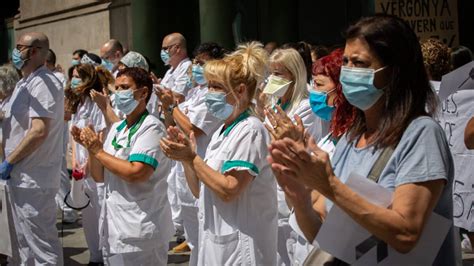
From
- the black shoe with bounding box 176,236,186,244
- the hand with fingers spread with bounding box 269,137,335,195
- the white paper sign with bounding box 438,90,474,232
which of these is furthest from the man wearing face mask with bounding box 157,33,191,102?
the hand with fingers spread with bounding box 269,137,335,195

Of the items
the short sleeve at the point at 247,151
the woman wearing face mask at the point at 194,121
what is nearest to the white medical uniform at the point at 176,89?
the woman wearing face mask at the point at 194,121

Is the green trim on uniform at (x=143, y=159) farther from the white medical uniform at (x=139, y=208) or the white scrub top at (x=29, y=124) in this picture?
the white scrub top at (x=29, y=124)

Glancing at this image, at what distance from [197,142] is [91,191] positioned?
163cm

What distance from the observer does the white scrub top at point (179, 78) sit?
9109 mm

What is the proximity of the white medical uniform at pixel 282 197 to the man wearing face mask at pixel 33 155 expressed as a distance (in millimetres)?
2328

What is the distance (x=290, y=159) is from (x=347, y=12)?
1105cm

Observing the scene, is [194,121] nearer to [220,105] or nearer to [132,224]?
[132,224]

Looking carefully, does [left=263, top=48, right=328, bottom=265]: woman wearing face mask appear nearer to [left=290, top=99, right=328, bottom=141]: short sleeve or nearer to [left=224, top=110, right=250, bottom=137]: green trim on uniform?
[left=290, top=99, right=328, bottom=141]: short sleeve

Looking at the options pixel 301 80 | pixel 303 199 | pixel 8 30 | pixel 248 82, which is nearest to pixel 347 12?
pixel 301 80

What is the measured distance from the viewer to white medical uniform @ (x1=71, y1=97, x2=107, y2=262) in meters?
7.80

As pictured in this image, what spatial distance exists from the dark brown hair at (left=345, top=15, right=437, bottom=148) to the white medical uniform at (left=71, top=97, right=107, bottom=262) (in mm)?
5109

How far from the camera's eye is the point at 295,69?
5527 millimetres

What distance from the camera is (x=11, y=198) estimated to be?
266 inches

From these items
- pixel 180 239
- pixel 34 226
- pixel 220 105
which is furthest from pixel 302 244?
pixel 180 239
